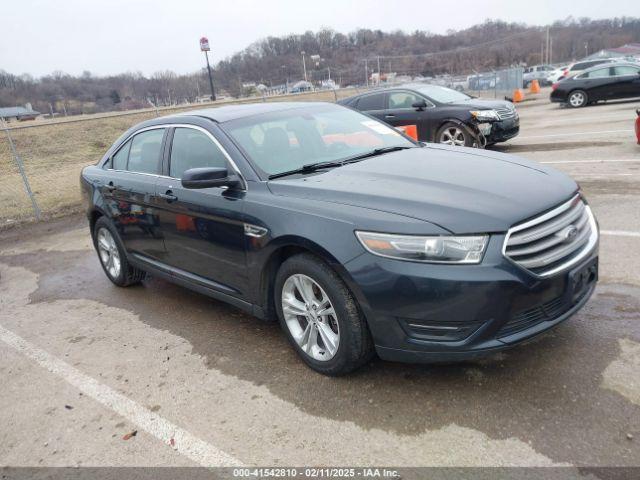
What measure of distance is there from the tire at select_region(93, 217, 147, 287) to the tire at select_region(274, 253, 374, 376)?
2.39 meters

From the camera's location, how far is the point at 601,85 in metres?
17.8

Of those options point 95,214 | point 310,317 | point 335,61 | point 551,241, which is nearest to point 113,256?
point 95,214

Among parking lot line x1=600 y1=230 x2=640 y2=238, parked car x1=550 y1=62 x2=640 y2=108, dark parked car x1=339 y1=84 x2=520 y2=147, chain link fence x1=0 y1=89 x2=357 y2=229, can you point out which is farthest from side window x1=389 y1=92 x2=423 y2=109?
parked car x1=550 y1=62 x2=640 y2=108

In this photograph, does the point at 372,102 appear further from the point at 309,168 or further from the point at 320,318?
the point at 320,318

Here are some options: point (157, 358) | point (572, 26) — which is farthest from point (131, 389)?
point (572, 26)

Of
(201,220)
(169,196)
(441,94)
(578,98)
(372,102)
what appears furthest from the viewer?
(578,98)

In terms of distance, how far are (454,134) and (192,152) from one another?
7.47 m

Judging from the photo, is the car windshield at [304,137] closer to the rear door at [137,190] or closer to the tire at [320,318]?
the tire at [320,318]

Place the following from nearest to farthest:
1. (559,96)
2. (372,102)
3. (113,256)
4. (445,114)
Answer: (113,256)
(445,114)
(372,102)
(559,96)

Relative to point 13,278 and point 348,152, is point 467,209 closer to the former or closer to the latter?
point 348,152

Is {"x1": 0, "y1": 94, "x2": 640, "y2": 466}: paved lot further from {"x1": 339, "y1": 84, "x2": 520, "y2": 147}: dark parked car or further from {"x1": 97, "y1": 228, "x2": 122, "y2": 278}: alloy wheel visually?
{"x1": 339, "y1": 84, "x2": 520, "y2": 147}: dark parked car

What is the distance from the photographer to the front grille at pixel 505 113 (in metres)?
10.3

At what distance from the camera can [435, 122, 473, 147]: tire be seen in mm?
10219

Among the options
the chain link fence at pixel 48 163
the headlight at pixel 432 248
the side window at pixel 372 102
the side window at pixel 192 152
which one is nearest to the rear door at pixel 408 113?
the side window at pixel 372 102
